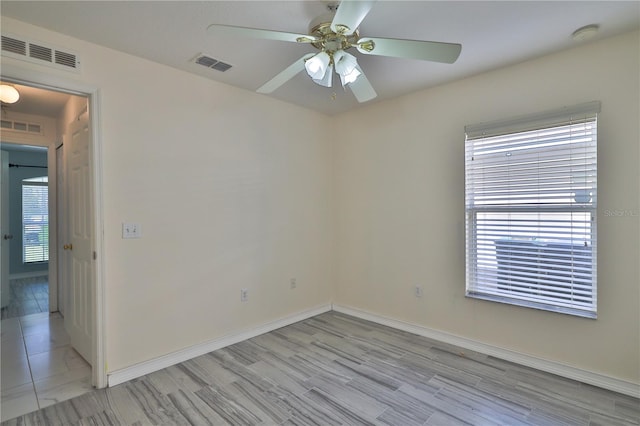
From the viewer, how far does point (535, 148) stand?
8.21 feet

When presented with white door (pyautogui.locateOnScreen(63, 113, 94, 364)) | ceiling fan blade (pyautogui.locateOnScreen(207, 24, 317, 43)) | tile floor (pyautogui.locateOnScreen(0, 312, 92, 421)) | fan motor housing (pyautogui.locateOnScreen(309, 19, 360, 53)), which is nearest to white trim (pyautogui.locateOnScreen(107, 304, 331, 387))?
tile floor (pyautogui.locateOnScreen(0, 312, 92, 421))

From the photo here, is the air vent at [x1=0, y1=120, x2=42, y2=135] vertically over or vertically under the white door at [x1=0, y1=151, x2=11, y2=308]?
over

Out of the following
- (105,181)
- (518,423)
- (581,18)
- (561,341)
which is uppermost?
(581,18)

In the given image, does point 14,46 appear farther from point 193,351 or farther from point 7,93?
point 193,351

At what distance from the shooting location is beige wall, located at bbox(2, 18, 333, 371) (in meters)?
2.34

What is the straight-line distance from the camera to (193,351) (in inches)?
108

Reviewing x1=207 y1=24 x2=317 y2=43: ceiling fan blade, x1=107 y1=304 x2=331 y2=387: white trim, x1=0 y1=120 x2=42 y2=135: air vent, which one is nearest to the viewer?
x1=207 y1=24 x2=317 y2=43: ceiling fan blade

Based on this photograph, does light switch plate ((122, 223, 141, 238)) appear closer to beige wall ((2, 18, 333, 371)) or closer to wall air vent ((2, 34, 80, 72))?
beige wall ((2, 18, 333, 371))

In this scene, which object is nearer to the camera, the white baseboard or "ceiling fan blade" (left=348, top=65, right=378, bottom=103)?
"ceiling fan blade" (left=348, top=65, right=378, bottom=103)

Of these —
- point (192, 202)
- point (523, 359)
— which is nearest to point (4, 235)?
point (192, 202)

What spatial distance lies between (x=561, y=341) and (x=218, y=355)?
281 centimetres

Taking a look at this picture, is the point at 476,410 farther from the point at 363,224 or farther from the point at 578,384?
the point at 363,224

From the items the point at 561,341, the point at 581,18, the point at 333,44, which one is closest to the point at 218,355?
the point at 333,44

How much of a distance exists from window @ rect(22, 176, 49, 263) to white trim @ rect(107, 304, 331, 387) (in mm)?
5449
